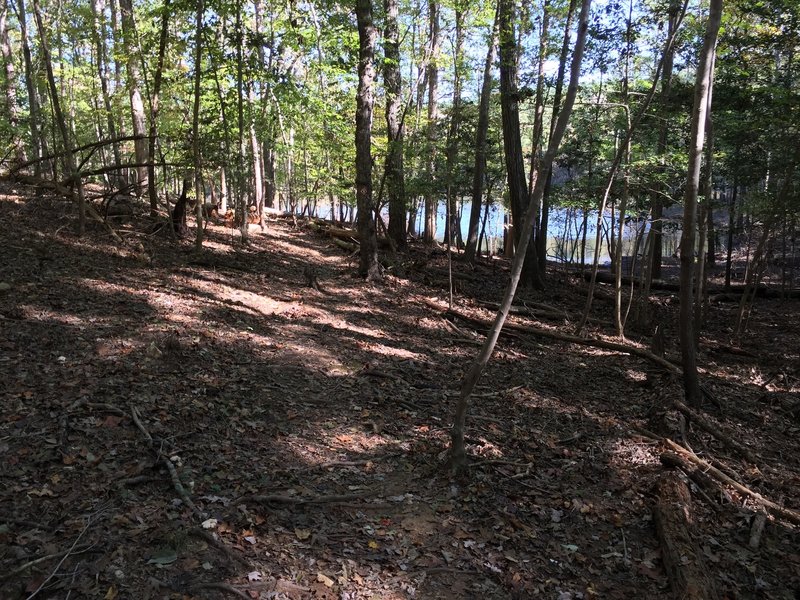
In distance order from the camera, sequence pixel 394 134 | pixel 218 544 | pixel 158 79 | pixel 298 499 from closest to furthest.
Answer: pixel 218 544
pixel 298 499
pixel 158 79
pixel 394 134

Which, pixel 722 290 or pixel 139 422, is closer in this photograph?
pixel 139 422

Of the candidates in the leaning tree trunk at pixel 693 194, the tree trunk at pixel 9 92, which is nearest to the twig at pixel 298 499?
the leaning tree trunk at pixel 693 194

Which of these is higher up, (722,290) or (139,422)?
(722,290)

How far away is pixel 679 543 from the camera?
419 cm

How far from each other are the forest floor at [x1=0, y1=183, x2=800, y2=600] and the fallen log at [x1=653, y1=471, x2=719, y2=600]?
12 centimetres

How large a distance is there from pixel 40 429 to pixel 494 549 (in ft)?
12.9

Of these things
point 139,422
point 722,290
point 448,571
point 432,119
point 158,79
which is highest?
point 432,119

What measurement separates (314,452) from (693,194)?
→ 18.5ft

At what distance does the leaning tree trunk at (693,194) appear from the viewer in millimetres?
6202

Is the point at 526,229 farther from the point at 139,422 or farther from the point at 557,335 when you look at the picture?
the point at 557,335

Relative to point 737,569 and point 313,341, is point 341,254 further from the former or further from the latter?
point 737,569

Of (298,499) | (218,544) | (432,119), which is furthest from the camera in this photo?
(432,119)

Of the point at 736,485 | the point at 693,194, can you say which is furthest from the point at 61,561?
the point at 693,194

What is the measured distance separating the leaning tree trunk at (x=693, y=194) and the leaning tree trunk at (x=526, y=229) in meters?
2.36
